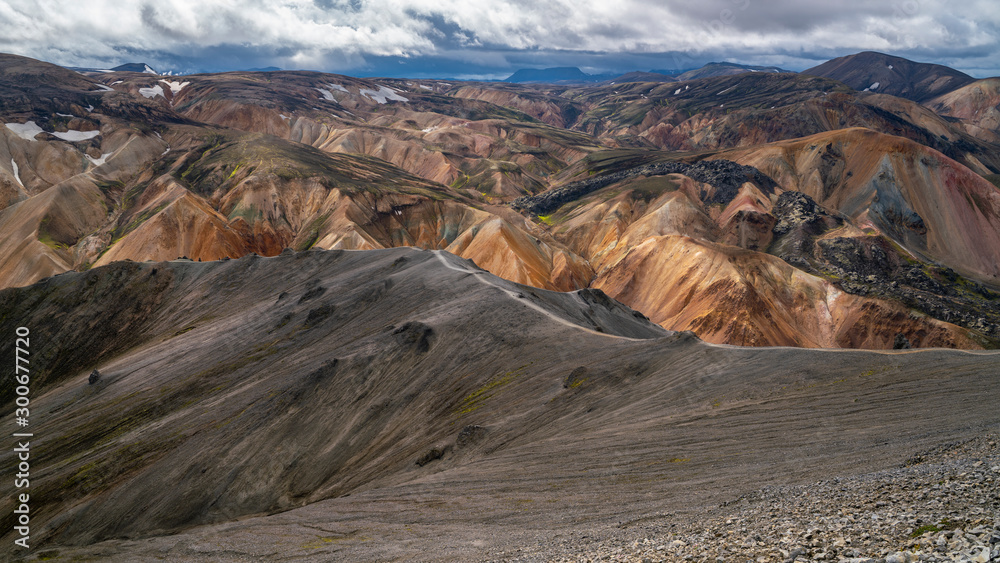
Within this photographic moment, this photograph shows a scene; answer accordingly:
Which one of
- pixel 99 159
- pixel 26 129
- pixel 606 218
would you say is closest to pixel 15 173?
pixel 99 159

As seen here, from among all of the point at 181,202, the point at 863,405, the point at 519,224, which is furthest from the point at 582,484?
the point at 181,202

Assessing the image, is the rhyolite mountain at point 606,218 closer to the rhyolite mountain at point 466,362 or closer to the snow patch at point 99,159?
the rhyolite mountain at point 466,362

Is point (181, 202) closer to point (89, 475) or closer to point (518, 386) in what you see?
point (89, 475)

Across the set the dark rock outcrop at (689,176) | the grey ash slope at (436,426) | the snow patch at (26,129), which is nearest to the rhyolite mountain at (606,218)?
the snow patch at (26,129)

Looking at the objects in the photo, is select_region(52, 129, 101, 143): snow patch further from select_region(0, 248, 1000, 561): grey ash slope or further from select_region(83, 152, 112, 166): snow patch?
select_region(0, 248, 1000, 561): grey ash slope

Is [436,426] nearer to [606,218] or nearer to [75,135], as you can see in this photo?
[606,218]

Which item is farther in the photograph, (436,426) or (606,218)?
(606,218)
